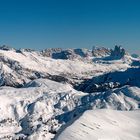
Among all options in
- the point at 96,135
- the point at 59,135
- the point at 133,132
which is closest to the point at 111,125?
the point at 133,132

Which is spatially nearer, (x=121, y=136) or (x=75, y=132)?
(x=75, y=132)

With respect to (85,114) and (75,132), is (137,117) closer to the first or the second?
(85,114)

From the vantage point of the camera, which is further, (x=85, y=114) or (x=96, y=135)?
(x=85, y=114)

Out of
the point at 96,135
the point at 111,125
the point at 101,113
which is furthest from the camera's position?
the point at 101,113

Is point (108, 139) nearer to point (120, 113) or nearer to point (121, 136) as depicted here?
point (121, 136)

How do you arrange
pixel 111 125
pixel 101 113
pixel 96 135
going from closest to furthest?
1. pixel 96 135
2. pixel 111 125
3. pixel 101 113

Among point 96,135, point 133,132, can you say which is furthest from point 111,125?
point 96,135
